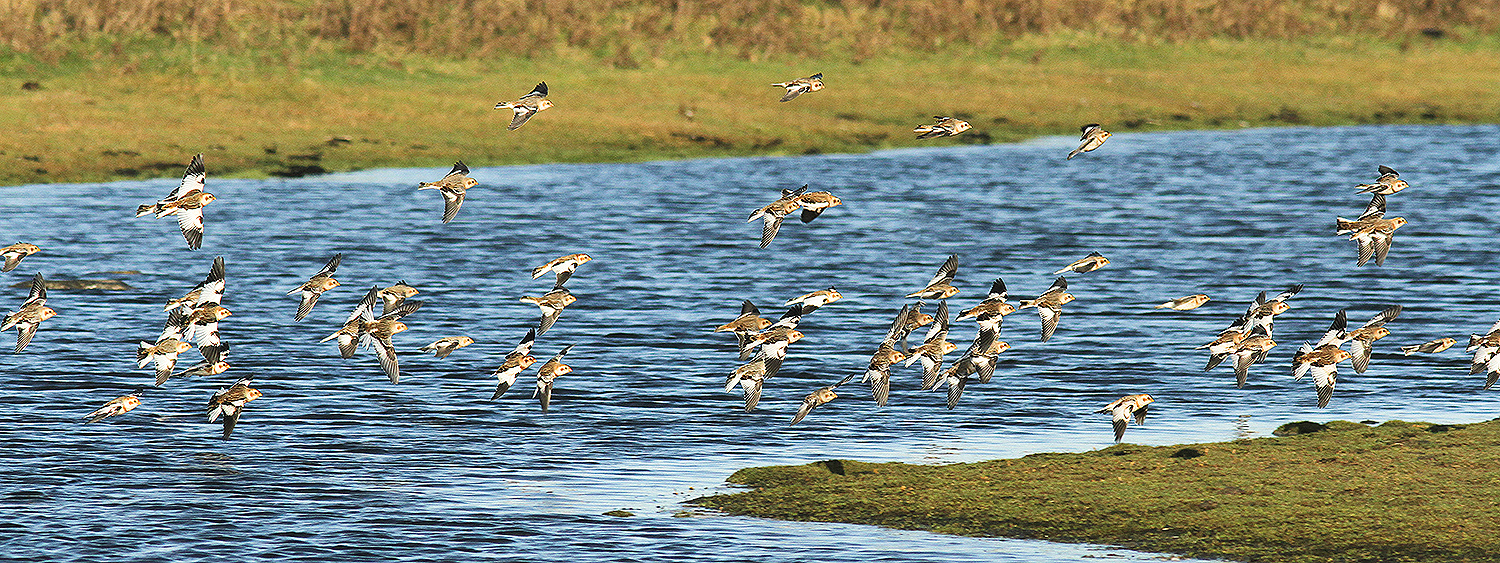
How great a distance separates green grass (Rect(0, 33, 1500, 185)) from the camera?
51.3m

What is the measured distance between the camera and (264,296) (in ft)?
121

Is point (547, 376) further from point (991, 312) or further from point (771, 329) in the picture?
point (991, 312)

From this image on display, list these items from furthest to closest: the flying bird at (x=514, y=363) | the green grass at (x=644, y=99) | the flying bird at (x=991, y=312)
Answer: the green grass at (x=644, y=99) < the flying bird at (x=991, y=312) < the flying bird at (x=514, y=363)

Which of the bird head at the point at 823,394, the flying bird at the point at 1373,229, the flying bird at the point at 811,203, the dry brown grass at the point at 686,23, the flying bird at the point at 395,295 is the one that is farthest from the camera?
the dry brown grass at the point at 686,23

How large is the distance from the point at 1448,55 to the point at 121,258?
153 ft

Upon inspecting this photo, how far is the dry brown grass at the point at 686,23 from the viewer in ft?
194

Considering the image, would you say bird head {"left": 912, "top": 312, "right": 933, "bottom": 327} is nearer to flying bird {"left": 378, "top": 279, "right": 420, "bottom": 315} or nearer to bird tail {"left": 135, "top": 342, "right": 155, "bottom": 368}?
flying bird {"left": 378, "top": 279, "right": 420, "bottom": 315}

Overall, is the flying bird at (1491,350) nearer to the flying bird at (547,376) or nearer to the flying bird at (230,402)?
the flying bird at (547,376)

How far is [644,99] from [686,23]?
799 centimetres

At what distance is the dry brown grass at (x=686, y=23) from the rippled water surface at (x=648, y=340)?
726cm

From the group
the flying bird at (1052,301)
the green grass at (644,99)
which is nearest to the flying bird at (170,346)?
the flying bird at (1052,301)

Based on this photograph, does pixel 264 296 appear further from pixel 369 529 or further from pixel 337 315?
pixel 369 529

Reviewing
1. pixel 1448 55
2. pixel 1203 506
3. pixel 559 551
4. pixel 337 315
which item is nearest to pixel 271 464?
pixel 559 551

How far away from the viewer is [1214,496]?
20328 mm
